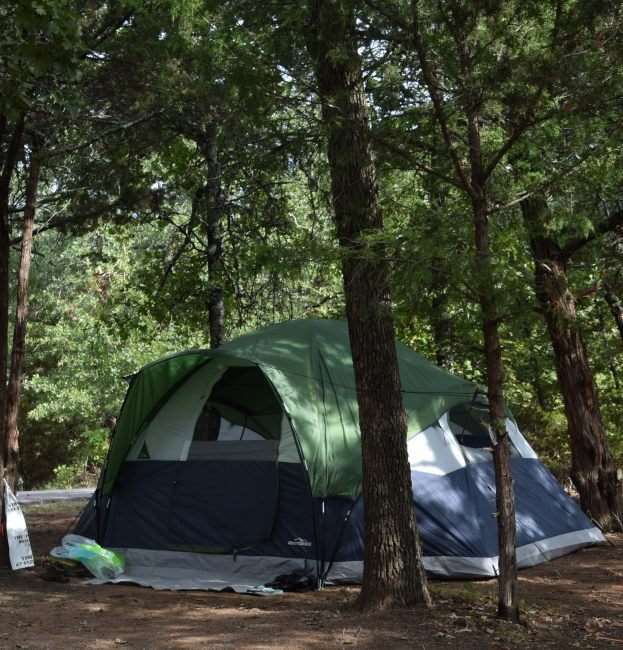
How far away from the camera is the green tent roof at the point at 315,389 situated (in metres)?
8.33

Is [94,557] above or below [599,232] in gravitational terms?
below

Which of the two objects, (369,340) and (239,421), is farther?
(239,421)

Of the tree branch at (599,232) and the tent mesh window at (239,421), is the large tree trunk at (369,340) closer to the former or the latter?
the tent mesh window at (239,421)

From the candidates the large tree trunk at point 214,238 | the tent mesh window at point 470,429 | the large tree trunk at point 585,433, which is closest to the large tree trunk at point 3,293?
the large tree trunk at point 214,238

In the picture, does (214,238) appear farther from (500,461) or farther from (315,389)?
(500,461)

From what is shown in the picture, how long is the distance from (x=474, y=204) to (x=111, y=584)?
4.65m

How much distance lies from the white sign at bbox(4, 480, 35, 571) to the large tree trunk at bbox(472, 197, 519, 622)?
15.0 ft

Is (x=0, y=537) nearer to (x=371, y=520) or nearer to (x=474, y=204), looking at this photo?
(x=371, y=520)

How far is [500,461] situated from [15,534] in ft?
15.6

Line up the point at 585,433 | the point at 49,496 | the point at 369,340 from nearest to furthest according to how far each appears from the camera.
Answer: the point at 369,340
the point at 585,433
the point at 49,496

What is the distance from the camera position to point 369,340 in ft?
21.9

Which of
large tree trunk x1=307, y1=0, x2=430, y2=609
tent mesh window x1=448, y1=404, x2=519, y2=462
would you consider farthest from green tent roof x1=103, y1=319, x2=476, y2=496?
large tree trunk x1=307, y1=0, x2=430, y2=609

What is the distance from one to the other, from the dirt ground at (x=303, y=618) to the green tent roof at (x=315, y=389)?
118cm

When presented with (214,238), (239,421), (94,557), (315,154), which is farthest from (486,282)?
(214,238)
